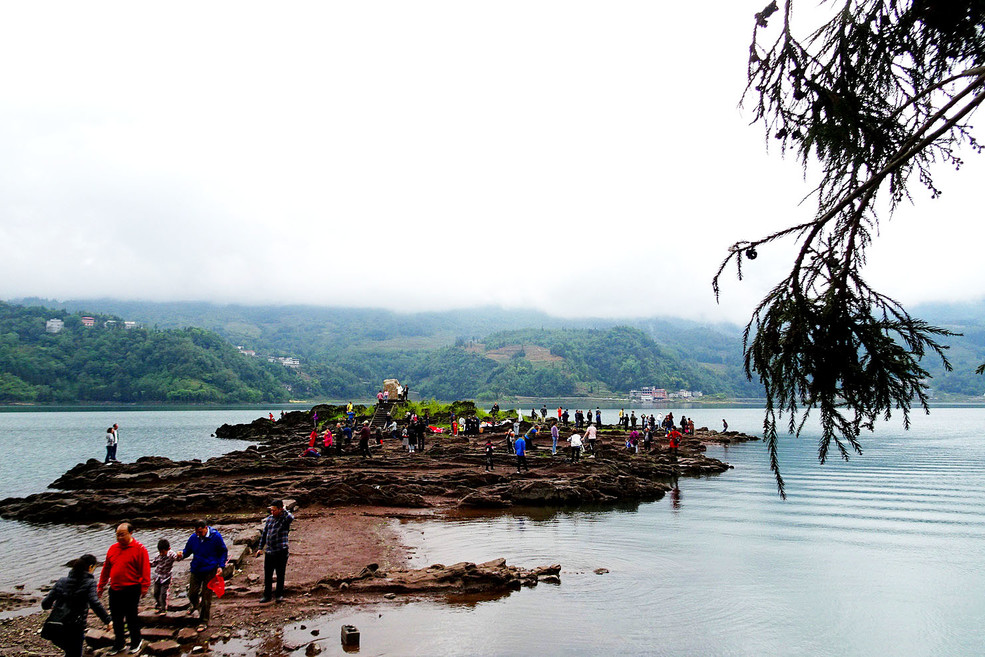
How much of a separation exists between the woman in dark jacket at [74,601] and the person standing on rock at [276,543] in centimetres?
316

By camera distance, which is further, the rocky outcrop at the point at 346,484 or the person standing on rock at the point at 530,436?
the person standing on rock at the point at 530,436

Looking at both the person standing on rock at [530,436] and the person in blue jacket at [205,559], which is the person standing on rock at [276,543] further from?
the person standing on rock at [530,436]

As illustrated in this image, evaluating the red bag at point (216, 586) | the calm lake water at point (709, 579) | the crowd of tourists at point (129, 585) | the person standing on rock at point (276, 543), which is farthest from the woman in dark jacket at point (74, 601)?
the person standing on rock at point (276, 543)

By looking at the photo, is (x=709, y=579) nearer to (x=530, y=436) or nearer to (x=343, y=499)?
(x=343, y=499)

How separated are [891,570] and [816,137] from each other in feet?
52.8

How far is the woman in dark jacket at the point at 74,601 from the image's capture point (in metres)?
8.55

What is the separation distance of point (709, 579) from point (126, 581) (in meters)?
12.6

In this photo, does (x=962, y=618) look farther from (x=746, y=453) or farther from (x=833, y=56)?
(x=746, y=453)

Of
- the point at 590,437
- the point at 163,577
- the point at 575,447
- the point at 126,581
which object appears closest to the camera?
the point at 126,581

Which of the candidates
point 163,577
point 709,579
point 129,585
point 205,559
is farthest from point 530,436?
point 129,585

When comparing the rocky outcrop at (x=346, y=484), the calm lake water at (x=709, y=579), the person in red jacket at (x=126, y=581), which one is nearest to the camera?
the person in red jacket at (x=126, y=581)

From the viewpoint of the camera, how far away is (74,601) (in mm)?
8641

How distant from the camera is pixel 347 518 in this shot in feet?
70.7

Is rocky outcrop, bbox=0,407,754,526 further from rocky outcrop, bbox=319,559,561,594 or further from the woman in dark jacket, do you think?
the woman in dark jacket
